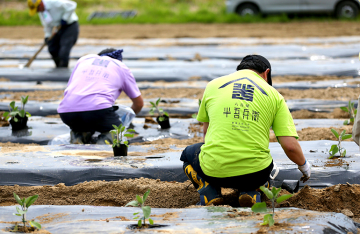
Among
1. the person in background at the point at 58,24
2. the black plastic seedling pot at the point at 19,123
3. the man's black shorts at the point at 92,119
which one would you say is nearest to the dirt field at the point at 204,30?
the person in background at the point at 58,24

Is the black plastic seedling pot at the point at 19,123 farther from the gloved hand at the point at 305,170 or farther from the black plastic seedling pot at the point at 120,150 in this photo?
the gloved hand at the point at 305,170

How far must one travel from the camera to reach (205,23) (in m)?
11.2

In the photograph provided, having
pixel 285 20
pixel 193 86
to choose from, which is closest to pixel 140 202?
pixel 193 86

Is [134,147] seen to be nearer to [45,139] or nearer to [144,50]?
[45,139]

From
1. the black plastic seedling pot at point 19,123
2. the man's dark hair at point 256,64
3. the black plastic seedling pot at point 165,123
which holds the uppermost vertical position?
the man's dark hair at point 256,64

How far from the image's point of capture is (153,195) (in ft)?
8.44

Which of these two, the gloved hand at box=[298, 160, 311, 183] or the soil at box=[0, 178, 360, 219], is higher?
the gloved hand at box=[298, 160, 311, 183]

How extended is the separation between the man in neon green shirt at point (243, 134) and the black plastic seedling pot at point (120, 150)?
0.84 m

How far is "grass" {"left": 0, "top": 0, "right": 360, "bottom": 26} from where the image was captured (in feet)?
36.1

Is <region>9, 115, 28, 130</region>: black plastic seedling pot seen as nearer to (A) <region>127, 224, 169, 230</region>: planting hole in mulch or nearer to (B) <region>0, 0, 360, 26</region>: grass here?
(A) <region>127, 224, 169, 230</region>: planting hole in mulch

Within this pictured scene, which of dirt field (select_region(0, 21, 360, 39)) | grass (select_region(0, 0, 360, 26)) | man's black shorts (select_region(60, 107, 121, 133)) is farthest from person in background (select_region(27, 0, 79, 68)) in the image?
grass (select_region(0, 0, 360, 26))

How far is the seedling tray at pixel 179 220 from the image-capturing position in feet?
6.23

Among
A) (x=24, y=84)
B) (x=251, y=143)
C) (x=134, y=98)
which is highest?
(x=251, y=143)

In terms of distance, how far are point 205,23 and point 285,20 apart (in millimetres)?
2189
